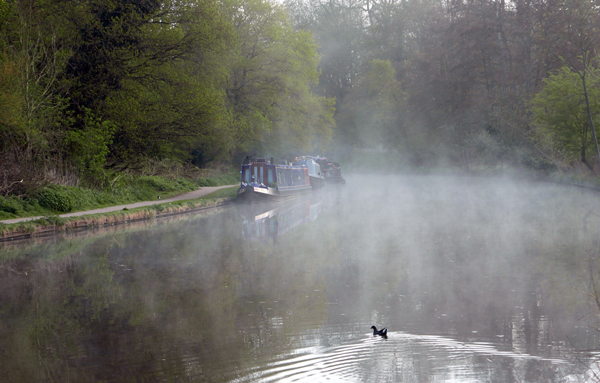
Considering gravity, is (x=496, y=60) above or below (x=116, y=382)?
above

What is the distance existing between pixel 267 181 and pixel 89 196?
35.6 ft

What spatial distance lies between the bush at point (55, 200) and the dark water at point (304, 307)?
3.18 metres

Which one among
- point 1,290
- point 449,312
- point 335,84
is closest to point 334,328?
point 449,312

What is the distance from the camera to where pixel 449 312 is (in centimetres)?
690

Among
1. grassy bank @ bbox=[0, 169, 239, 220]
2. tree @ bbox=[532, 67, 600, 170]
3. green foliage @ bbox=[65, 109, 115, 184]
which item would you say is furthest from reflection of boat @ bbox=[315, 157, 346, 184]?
green foliage @ bbox=[65, 109, 115, 184]

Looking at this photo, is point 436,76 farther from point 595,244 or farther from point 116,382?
point 116,382

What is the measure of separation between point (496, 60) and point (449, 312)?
134 feet

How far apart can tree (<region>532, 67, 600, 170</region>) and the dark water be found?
13762 mm

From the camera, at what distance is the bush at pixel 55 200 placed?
1653 cm

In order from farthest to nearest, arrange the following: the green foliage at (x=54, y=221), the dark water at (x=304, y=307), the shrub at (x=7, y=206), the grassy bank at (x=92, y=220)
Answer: the shrub at (x=7, y=206), the green foliage at (x=54, y=221), the grassy bank at (x=92, y=220), the dark water at (x=304, y=307)

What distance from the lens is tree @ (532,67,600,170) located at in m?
26.5

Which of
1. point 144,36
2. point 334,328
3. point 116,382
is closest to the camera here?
point 116,382

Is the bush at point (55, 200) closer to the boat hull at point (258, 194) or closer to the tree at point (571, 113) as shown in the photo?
the boat hull at point (258, 194)

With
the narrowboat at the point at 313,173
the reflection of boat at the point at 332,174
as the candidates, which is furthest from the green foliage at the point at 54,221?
the reflection of boat at the point at 332,174
